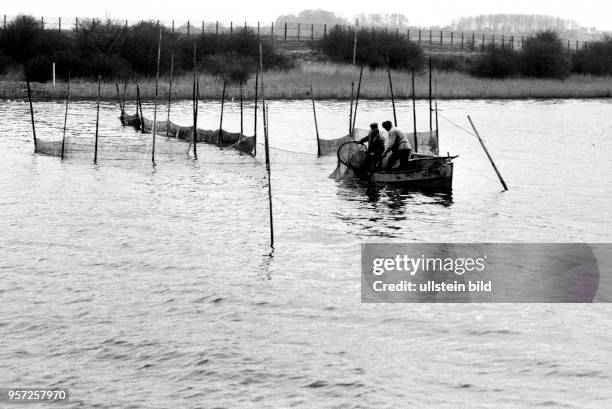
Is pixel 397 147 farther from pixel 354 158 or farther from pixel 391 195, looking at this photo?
pixel 354 158

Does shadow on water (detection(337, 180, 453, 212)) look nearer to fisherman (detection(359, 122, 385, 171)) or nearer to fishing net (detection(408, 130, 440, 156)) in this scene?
fisherman (detection(359, 122, 385, 171))

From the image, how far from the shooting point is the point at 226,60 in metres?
62.0

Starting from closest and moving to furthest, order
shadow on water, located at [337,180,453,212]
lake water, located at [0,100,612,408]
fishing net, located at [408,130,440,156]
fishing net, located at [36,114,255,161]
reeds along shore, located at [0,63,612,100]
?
lake water, located at [0,100,612,408], shadow on water, located at [337,180,453,212], fishing net, located at [408,130,440,156], fishing net, located at [36,114,255,161], reeds along shore, located at [0,63,612,100]

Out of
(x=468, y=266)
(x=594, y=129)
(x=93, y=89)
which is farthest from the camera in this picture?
(x=93, y=89)

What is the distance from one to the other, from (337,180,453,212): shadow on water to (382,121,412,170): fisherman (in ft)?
2.31

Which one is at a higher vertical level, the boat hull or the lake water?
the boat hull

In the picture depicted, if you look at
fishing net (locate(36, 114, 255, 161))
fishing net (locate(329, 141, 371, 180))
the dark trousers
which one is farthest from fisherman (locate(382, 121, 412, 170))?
fishing net (locate(36, 114, 255, 161))

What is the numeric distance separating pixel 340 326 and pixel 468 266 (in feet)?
13.5

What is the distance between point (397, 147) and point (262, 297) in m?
9.82

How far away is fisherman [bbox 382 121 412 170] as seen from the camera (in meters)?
22.5

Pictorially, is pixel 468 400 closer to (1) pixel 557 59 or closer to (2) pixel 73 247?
(2) pixel 73 247

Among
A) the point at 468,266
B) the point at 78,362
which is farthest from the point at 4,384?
the point at 468,266

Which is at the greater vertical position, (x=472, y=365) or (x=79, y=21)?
(x=79, y=21)

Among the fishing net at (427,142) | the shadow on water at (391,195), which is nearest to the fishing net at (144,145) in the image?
the fishing net at (427,142)
